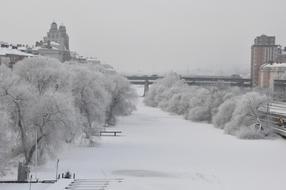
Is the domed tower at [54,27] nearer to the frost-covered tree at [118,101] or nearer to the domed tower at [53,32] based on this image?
the domed tower at [53,32]

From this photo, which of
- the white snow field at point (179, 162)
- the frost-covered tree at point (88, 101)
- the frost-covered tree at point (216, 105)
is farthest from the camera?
the frost-covered tree at point (216, 105)

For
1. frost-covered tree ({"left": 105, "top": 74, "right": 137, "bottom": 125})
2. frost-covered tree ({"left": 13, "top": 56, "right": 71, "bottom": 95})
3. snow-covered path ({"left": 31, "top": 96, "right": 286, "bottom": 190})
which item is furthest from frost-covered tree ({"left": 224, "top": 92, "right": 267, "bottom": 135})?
frost-covered tree ({"left": 13, "top": 56, "right": 71, "bottom": 95})

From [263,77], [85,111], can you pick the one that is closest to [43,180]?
[85,111]

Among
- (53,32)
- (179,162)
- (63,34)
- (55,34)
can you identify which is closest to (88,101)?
(179,162)

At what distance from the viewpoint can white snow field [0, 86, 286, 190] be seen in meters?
33.0

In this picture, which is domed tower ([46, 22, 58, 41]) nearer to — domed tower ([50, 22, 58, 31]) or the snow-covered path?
domed tower ([50, 22, 58, 31])

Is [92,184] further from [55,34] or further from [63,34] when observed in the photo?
[63,34]

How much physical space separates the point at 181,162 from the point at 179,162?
0.15 metres

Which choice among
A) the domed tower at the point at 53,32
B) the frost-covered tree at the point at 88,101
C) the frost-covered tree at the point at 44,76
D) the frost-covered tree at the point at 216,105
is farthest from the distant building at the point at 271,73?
the frost-covered tree at the point at 44,76

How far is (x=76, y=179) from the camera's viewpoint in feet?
103

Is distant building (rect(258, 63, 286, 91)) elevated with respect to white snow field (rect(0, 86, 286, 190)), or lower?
elevated

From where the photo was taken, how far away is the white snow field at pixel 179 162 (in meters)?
33.0

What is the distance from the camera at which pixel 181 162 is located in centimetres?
4094

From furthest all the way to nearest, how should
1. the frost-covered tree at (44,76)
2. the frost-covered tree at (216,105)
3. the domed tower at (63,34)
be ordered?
1. the domed tower at (63,34)
2. the frost-covered tree at (216,105)
3. the frost-covered tree at (44,76)
